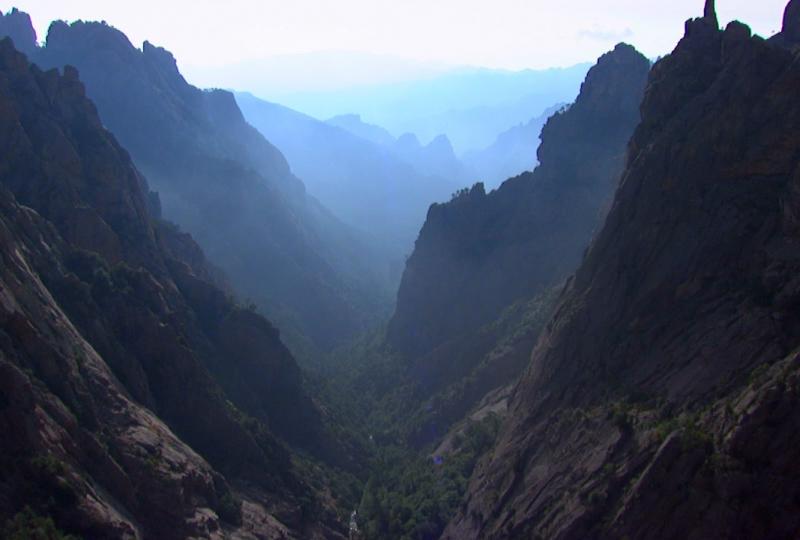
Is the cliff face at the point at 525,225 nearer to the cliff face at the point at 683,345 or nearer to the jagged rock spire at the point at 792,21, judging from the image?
the jagged rock spire at the point at 792,21

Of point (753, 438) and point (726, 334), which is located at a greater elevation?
point (726, 334)

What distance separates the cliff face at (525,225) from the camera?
106500mm

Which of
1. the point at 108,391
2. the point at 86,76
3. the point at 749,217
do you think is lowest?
the point at 108,391

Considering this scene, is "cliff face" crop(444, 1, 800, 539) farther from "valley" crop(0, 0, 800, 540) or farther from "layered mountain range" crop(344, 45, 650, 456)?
"layered mountain range" crop(344, 45, 650, 456)

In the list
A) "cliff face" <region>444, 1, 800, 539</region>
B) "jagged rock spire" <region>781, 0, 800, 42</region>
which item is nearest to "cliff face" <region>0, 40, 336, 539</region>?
"cliff face" <region>444, 1, 800, 539</region>

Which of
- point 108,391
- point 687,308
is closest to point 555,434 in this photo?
point 687,308

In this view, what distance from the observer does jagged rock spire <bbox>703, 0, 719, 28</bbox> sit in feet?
191

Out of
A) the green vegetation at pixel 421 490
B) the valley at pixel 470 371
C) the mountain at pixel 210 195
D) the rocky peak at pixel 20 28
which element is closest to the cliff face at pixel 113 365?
the valley at pixel 470 371

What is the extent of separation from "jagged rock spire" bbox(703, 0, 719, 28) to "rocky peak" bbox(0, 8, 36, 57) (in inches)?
5147

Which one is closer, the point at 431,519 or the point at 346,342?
the point at 431,519

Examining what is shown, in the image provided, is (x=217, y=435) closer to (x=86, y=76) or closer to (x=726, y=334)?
Result: (x=726, y=334)

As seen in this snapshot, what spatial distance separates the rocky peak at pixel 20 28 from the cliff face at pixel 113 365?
3018 inches

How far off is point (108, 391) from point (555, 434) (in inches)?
1138

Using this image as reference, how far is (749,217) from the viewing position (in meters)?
43.8
